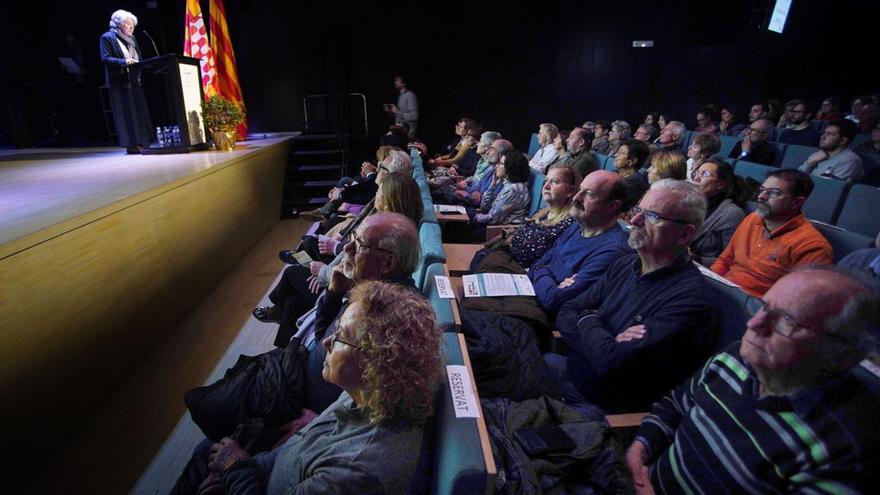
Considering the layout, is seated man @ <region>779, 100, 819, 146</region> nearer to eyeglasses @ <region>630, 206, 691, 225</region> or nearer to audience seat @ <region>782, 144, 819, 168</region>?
audience seat @ <region>782, 144, 819, 168</region>

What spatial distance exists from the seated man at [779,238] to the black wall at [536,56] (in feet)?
21.8

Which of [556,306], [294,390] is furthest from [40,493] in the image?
[556,306]

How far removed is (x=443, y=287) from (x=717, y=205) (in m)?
2.10

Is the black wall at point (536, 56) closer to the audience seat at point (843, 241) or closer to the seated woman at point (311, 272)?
the seated woman at point (311, 272)

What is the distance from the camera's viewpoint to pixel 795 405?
3.07 ft

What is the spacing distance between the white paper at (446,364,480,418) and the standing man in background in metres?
6.73

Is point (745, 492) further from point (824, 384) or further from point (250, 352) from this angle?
point (250, 352)

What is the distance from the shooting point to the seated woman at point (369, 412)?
3.03 ft

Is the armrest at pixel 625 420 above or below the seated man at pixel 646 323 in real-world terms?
below

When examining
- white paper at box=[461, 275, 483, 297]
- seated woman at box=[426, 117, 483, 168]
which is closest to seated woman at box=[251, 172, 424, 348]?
white paper at box=[461, 275, 483, 297]

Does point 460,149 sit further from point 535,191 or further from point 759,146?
point 759,146

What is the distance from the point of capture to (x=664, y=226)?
1.56 m

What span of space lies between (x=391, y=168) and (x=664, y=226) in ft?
6.78

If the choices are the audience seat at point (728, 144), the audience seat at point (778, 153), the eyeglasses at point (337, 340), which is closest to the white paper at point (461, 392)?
the eyeglasses at point (337, 340)
